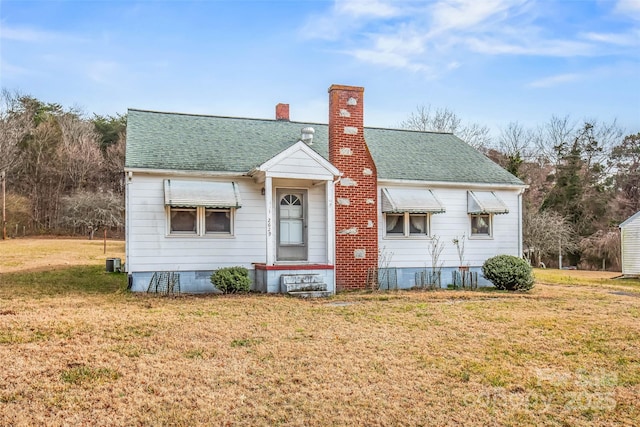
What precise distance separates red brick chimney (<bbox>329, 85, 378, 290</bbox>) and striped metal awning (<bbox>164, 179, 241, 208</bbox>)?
2.75 metres

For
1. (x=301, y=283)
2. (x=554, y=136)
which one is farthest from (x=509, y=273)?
(x=554, y=136)

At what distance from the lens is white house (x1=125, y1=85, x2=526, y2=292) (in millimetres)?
12117

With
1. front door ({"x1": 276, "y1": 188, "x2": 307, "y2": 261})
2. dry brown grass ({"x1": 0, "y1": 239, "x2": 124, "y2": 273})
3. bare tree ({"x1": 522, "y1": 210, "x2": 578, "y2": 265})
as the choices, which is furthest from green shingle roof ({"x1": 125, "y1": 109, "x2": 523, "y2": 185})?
bare tree ({"x1": 522, "y1": 210, "x2": 578, "y2": 265})

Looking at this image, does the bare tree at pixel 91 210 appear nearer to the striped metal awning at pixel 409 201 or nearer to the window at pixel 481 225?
the striped metal awning at pixel 409 201

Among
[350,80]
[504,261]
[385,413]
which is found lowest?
[385,413]

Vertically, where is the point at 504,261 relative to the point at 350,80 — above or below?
below

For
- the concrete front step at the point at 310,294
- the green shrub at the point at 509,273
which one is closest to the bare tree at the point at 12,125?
the concrete front step at the point at 310,294

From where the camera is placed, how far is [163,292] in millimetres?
11859

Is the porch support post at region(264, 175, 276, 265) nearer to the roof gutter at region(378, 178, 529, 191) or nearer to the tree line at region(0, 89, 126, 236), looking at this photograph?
the roof gutter at region(378, 178, 529, 191)

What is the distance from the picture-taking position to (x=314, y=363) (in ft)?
19.5

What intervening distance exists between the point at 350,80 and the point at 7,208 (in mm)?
29660

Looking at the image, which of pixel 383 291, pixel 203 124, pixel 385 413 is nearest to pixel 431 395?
pixel 385 413

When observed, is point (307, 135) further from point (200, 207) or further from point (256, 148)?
point (200, 207)

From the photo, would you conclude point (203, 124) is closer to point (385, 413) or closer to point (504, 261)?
point (504, 261)
